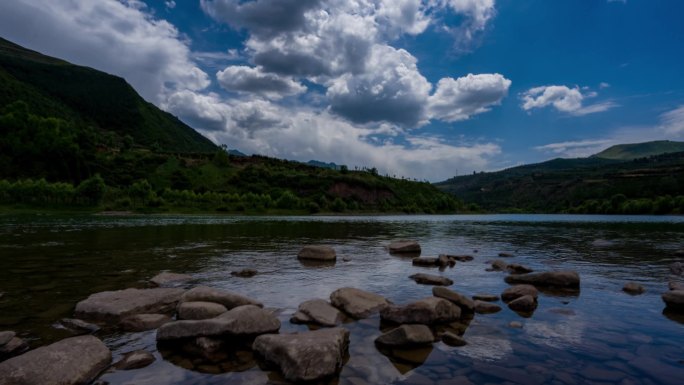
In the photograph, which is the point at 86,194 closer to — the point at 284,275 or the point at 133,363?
the point at 284,275

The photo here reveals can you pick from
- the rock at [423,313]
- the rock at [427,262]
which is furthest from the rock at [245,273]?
the rock at [427,262]

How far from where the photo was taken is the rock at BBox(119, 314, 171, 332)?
12.5 m

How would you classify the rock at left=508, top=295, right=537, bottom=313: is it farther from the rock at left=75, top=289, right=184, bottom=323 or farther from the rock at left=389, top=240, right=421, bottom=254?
the rock at left=389, top=240, right=421, bottom=254

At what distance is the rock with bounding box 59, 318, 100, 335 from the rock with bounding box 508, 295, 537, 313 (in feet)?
51.5

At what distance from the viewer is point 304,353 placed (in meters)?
9.37

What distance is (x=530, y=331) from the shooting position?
12.7m

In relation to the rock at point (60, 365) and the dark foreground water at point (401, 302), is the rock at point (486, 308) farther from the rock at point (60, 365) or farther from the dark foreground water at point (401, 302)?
the rock at point (60, 365)

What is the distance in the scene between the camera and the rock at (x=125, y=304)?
13.6 metres

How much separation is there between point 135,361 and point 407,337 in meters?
7.56

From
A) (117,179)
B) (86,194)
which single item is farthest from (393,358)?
(117,179)

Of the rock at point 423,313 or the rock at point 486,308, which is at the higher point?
the rock at point 423,313

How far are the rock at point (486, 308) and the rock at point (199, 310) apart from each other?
396 inches

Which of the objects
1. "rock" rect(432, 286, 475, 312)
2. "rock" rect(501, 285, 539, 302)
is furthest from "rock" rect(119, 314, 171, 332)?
"rock" rect(501, 285, 539, 302)

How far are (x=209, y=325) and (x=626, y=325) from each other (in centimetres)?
1450
